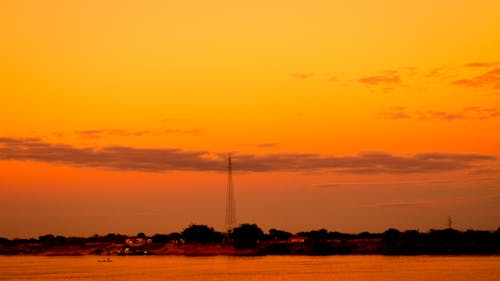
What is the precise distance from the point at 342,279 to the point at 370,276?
5.60m

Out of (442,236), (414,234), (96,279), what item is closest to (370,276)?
(96,279)

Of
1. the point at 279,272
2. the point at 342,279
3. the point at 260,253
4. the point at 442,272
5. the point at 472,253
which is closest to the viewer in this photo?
the point at 342,279

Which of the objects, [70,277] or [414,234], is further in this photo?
[414,234]

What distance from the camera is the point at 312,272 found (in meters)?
104

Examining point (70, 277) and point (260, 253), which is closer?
point (70, 277)

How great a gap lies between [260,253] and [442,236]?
45.1 m

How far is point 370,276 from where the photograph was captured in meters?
94.8

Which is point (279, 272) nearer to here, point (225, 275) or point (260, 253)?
point (225, 275)

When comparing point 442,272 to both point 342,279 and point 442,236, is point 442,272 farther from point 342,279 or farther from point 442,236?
point 442,236

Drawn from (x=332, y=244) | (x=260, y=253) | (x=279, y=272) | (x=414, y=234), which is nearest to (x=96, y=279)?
(x=279, y=272)

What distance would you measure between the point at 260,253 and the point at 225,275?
8767cm

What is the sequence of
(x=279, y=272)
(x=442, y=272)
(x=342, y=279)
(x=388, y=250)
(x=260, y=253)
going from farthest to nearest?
(x=260, y=253)
(x=388, y=250)
(x=279, y=272)
(x=442, y=272)
(x=342, y=279)

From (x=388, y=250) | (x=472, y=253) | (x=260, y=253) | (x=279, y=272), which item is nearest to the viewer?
(x=279, y=272)

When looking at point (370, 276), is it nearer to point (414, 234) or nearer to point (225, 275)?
point (225, 275)
